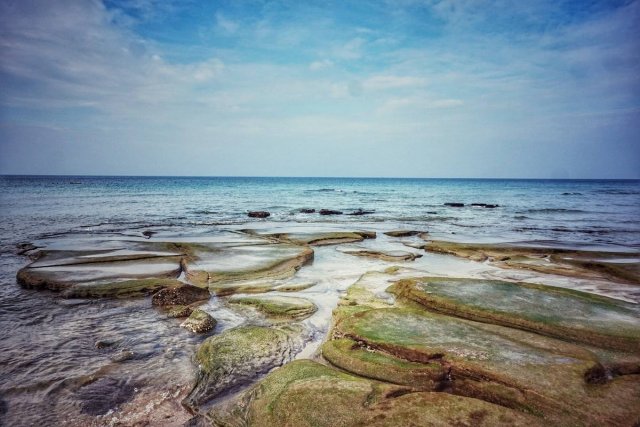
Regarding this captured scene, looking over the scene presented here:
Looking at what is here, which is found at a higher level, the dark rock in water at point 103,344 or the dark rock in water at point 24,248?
the dark rock in water at point 103,344

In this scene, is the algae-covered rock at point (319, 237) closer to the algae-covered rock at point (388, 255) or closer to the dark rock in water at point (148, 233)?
the algae-covered rock at point (388, 255)

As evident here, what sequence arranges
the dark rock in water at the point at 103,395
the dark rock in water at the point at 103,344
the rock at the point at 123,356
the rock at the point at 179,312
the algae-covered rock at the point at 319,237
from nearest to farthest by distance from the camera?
the dark rock in water at the point at 103,395 < the rock at the point at 123,356 < the dark rock in water at the point at 103,344 < the rock at the point at 179,312 < the algae-covered rock at the point at 319,237

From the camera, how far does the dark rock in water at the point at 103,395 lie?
4.62 meters

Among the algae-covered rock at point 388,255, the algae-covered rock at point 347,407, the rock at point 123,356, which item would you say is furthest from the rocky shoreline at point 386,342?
the algae-covered rock at point 388,255

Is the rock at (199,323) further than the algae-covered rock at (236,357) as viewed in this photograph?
Yes

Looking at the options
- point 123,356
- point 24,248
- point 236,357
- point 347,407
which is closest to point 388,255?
point 236,357

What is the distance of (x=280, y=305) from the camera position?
324 inches

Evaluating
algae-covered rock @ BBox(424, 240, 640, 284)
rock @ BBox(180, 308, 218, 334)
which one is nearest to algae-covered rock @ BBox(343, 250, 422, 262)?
algae-covered rock @ BBox(424, 240, 640, 284)

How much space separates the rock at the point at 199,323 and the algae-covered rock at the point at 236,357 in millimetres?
687

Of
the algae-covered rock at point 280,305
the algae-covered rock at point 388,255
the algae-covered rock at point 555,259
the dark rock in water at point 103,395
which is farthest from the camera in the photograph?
the algae-covered rock at point 388,255

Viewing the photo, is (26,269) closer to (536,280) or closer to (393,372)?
(393,372)

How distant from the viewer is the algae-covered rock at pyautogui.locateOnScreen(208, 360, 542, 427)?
12.8ft

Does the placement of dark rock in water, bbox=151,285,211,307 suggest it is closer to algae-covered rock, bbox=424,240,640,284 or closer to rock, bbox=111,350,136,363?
rock, bbox=111,350,136,363

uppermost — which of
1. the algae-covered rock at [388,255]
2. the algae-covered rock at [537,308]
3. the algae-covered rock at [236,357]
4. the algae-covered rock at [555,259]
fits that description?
the algae-covered rock at [537,308]
